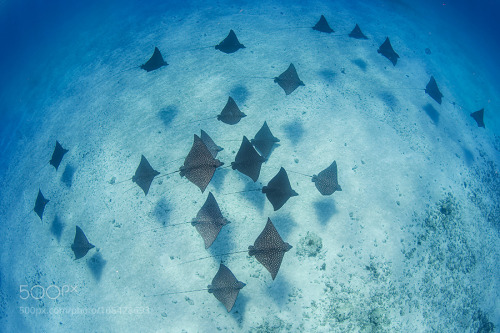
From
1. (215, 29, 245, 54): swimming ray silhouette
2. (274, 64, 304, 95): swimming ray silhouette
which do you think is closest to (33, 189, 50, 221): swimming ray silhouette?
(215, 29, 245, 54): swimming ray silhouette

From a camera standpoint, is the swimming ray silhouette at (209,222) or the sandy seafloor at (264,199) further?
the sandy seafloor at (264,199)

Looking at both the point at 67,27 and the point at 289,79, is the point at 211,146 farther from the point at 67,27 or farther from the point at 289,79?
the point at 67,27

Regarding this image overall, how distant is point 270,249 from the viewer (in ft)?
15.1

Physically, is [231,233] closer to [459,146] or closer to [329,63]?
[329,63]

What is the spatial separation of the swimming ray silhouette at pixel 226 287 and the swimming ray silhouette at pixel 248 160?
2.07 meters

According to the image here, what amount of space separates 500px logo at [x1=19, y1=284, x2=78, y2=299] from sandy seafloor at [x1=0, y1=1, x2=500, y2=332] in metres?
0.09

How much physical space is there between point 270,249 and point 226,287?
1.15m

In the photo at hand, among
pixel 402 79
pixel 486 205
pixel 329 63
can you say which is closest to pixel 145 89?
pixel 329 63

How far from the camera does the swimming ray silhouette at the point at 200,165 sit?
503 cm

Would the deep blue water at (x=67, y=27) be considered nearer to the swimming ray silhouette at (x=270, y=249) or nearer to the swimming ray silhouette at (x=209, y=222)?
the swimming ray silhouette at (x=209, y=222)

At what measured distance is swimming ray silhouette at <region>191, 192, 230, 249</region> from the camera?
4984 mm

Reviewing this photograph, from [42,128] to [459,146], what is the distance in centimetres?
1825

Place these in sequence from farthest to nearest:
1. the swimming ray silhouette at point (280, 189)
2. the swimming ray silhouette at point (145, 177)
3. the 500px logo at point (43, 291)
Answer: the 500px logo at point (43, 291) < the swimming ray silhouette at point (145, 177) < the swimming ray silhouette at point (280, 189)
